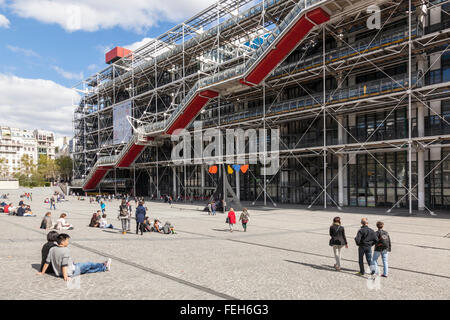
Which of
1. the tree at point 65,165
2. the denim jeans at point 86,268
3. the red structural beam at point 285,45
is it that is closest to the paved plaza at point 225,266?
the denim jeans at point 86,268

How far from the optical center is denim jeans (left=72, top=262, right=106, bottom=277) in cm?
718

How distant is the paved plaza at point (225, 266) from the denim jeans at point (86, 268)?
0.18 m

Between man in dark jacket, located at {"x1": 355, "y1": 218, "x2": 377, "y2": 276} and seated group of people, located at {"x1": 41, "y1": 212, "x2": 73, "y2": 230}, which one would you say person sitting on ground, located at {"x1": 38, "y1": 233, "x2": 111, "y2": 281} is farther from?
seated group of people, located at {"x1": 41, "y1": 212, "x2": 73, "y2": 230}

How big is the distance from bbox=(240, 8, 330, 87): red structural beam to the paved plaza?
14363 millimetres

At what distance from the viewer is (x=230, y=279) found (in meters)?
7.03

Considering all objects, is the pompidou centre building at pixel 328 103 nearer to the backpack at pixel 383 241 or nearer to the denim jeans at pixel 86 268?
the backpack at pixel 383 241

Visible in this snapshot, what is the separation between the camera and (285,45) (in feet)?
77.7

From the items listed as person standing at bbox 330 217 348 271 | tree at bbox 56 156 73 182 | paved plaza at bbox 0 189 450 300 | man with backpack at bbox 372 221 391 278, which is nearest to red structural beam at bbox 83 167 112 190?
paved plaza at bbox 0 189 450 300

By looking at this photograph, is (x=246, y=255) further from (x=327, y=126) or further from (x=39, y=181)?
(x=39, y=181)

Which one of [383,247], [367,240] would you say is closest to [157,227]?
[367,240]

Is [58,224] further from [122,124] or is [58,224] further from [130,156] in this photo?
[122,124]

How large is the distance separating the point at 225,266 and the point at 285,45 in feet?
63.2

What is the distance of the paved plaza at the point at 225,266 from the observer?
243 inches
